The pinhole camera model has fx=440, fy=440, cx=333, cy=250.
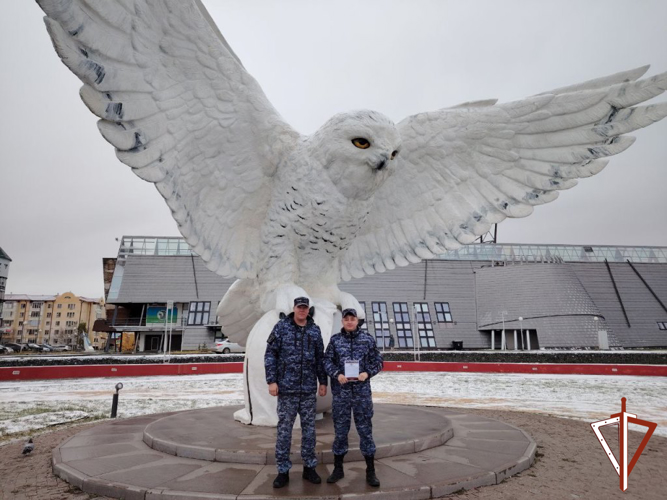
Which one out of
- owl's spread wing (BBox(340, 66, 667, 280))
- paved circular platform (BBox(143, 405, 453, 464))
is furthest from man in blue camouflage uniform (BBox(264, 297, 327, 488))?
owl's spread wing (BBox(340, 66, 667, 280))

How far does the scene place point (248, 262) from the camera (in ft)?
17.3

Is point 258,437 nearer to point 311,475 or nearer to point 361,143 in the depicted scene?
point 311,475

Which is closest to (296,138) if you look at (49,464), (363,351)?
(363,351)

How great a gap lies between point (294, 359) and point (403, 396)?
8.17m

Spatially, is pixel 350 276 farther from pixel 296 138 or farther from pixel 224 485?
pixel 224 485

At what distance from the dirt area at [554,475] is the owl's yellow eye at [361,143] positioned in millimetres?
3115

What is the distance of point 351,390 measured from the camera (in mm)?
3229

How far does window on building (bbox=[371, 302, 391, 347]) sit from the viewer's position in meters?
28.6

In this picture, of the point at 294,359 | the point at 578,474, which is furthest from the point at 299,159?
the point at 578,474

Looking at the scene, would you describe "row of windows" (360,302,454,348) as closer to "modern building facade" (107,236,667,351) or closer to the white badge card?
"modern building facade" (107,236,667,351)

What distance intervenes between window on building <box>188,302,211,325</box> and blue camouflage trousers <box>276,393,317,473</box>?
2763 cm

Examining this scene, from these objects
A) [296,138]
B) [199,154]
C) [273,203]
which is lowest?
[273,203]

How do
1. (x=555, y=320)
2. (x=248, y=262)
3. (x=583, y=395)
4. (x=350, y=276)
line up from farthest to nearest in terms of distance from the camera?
(x=555, y=320)
(x=583, y=395)
(x=350, y=276)
(x=248, y=262)

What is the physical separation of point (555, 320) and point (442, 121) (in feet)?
90.8
